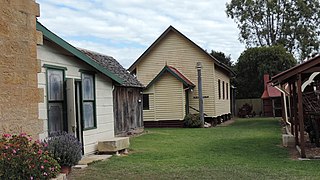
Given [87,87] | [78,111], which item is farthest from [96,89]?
[78,111]

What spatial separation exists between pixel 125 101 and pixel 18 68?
1337 centimetres

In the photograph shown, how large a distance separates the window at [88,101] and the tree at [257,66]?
94.8 ft

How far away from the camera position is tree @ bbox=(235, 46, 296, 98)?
130 feet

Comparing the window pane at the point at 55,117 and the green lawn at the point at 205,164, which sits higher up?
the window pane at the point at 55,117

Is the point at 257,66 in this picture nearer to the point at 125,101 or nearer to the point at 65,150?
the point at 125,101

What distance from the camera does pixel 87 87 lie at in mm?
13016

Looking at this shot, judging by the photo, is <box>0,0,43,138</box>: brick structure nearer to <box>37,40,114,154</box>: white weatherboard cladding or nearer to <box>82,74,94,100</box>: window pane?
<box>37,40,114,154</box>: white weatherboard cladding

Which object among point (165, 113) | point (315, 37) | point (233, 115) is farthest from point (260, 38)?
point (165, 113)

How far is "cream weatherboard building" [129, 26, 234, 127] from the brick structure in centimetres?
1960

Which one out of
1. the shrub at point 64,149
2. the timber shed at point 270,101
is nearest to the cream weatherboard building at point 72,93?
the shrub at point 64,149

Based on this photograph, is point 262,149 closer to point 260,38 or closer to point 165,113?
point 165,113

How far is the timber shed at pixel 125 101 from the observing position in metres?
18.6

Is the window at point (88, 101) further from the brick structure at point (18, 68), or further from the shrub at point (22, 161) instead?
the shrub at point (22, 161)

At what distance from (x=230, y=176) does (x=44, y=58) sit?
17.8 feet
